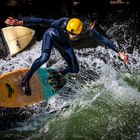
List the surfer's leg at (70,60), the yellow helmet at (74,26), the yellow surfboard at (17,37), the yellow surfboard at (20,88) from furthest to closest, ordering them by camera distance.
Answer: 1. the yellow surfboard at (17,37)
2. the yellow surfboard at (20,88)
3. the surfer's leg at (70,60)
4. the yellow helmet at (74,26)

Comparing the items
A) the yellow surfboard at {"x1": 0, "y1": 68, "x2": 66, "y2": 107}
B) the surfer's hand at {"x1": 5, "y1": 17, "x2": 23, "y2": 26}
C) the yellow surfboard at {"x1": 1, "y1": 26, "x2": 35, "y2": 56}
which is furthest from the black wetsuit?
the yellow surfboard at {"x1": 1, "y1": 26, "x2": 35, "y2": 56}

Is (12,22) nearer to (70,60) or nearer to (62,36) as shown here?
(62,36)

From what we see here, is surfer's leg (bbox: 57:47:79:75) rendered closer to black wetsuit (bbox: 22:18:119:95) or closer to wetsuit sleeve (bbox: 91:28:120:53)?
black wetsuit (bbox: 22:18:119:95)

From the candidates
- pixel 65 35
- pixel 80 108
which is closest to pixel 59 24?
pixel 65 35

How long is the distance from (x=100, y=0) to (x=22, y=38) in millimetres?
3405

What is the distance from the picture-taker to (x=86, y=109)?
7.83m

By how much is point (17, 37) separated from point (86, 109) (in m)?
2.39

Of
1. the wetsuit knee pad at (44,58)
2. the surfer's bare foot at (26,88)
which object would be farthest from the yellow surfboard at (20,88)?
the wetsuit knee pad at (44,58)

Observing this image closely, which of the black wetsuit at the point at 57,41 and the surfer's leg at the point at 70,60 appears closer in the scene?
the black wetsuit at the point at 57,41

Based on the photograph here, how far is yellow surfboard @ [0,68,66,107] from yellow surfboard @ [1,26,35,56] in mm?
1424

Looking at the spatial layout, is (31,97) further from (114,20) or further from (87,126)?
(114,20)

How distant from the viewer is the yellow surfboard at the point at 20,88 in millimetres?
7648

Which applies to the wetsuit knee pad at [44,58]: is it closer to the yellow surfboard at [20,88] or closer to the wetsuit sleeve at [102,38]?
the yellow surfboard at [20,88]

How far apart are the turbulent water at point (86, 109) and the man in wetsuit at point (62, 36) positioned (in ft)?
2.67
